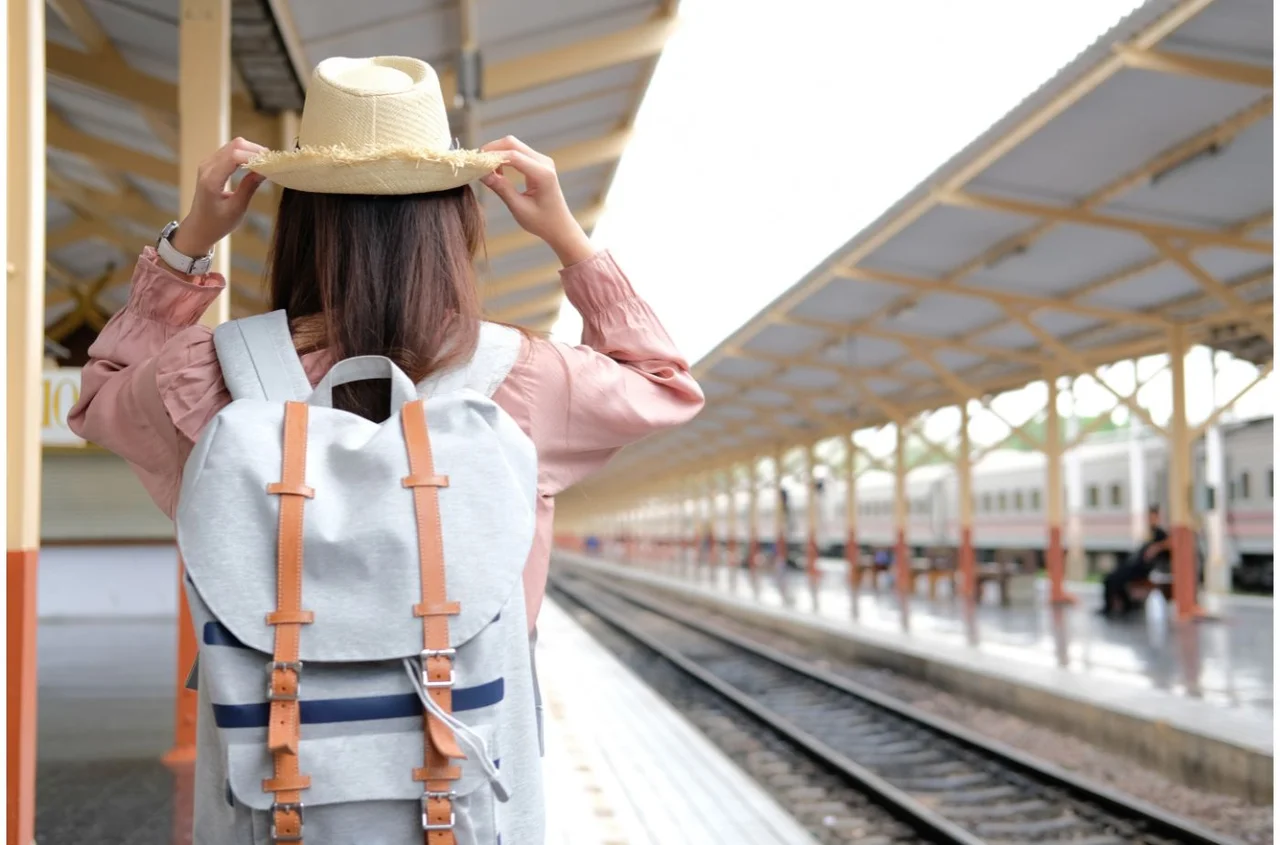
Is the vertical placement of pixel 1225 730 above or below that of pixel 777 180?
below

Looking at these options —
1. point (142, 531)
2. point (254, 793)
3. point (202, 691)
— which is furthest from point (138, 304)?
point (142, 531)

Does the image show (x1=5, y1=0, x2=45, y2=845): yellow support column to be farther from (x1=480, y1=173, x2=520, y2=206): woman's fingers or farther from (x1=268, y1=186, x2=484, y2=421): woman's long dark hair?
(x1=480, y1=173, x2=520, y2=206): woman's fingers

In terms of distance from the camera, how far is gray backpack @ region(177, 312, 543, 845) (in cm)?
122

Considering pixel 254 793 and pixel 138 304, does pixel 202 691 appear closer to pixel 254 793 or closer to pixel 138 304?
pixel 254 793

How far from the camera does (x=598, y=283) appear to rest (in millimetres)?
1593

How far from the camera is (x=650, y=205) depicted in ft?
41.5

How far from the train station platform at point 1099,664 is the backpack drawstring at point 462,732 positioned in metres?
6.92

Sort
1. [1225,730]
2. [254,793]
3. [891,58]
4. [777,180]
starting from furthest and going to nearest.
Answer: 1. [777,180]
2. [891,58]
3. [1225,730]
4. [254,793]

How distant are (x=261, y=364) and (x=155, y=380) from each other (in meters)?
0.14

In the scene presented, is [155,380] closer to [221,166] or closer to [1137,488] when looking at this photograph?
[221,166]

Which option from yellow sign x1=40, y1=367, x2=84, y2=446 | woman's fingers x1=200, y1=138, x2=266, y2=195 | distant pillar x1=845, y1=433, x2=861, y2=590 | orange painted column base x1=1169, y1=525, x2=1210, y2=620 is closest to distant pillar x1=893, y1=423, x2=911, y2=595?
distant pillar x1=845, y1=433, x2=861, y2=590

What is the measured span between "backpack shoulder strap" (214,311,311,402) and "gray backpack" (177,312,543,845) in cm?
5

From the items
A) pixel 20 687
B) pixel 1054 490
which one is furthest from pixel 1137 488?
pixel 20 687

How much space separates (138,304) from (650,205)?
445 inches
